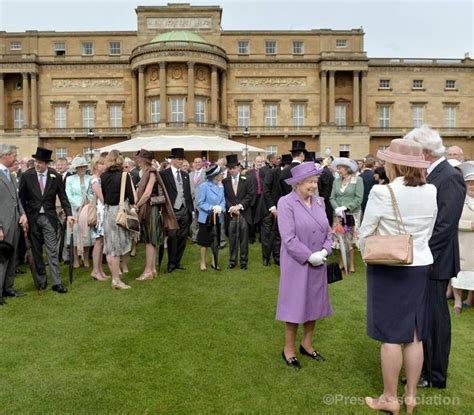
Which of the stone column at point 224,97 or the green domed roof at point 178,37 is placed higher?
the green domed roof at point 178,37

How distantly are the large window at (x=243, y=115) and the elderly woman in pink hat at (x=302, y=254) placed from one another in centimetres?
4111

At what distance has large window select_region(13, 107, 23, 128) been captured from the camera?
45094mm

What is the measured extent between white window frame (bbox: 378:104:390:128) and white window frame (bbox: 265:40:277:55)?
12992 mm

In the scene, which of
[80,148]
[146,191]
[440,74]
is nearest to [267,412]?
[146,191]

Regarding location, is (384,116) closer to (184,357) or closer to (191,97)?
(191,97)

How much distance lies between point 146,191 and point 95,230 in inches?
58.0

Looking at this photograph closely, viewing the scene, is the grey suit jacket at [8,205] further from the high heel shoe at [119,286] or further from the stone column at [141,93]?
the stone column at [141,93]

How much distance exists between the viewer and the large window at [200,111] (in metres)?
42.1

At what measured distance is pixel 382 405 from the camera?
3.82 m

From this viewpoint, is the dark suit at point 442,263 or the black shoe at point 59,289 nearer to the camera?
the dark suit at point 442,263

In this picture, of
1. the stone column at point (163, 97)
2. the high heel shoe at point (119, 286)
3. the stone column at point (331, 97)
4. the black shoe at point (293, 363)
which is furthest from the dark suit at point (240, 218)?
the stone column at point (331, 97)

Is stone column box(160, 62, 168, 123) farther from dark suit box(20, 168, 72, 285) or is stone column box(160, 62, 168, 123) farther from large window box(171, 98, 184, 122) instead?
dark suit box(20, 168, 72, 285)

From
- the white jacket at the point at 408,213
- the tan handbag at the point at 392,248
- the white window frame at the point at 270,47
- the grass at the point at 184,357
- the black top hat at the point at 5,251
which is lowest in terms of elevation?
the grass at the point at 184,357

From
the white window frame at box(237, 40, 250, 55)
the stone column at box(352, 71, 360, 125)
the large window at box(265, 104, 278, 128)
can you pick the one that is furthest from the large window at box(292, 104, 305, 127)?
the white window frame at box(237, 40, 250, 55)
